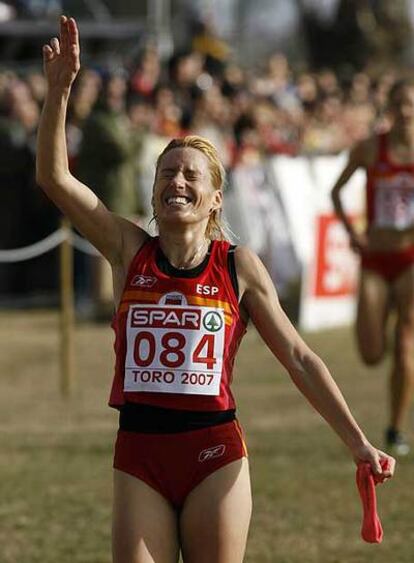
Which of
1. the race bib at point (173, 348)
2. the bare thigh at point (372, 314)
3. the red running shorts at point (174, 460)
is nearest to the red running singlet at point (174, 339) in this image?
the race bib at point (173, 348)

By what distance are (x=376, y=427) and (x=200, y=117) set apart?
23.1ft

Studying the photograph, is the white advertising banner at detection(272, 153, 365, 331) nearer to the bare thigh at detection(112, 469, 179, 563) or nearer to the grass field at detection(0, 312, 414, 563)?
the grass field at detection(0, 312, 414, 563)

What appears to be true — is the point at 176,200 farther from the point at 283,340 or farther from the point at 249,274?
the point at 283,340

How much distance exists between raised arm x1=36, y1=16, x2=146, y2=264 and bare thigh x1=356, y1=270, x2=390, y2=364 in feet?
17.7

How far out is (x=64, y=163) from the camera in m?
5.51

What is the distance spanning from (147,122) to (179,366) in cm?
1300

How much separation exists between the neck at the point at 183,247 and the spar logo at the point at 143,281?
0.35 ft

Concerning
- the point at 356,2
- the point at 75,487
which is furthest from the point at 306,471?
the point at 356,2

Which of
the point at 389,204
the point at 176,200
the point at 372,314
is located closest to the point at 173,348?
the point at 176,200

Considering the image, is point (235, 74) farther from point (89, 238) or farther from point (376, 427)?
point (89, 238)

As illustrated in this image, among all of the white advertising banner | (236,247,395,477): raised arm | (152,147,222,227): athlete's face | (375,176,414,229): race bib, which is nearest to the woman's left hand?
(236,247,395,477): raised arm

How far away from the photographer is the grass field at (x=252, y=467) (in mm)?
8242

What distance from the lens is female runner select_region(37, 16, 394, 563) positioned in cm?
537

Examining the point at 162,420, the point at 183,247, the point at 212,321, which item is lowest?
the point at 162,420
